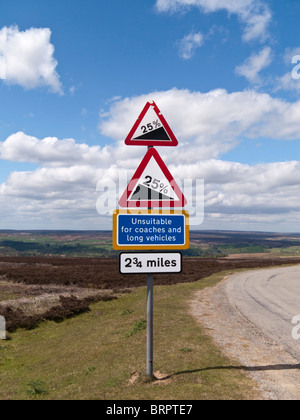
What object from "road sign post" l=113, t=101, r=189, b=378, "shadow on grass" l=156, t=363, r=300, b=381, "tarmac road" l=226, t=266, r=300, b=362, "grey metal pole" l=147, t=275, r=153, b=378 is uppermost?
"road sign post" l=113, t=101, r=189, b=378

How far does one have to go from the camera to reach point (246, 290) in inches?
861

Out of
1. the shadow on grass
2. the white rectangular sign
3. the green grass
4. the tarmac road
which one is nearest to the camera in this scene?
the green grass

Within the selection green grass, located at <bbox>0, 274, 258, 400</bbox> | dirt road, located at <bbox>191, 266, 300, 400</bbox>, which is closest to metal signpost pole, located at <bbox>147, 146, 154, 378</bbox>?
green grass, located at <bbox>0, 274, 258, 400</bbox>

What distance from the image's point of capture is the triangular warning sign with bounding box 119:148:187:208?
5988mm

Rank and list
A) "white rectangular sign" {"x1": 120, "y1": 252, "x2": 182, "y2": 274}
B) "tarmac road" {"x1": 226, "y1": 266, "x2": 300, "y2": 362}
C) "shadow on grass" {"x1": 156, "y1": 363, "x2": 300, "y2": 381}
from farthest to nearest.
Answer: "tarmac road" {"x1": 226, "y1": 266, "x2": 300, "y2": 362}, "shadow on grass" {"x1": 156, "y1": 363, "x2": 300, "y2": 381}, "white rectangular sign" {"x1": 120, "y1": 252, "x2": 182, "y2": 274}

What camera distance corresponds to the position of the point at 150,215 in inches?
241

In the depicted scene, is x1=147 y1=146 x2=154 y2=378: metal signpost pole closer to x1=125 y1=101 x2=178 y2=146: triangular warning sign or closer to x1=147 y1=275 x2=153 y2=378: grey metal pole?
x1=147 y1=275 x2=153 y2=378: grey metal pole

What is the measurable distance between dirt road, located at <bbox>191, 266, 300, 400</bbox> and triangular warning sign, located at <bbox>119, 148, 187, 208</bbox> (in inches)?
153

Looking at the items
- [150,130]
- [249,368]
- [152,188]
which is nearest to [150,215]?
[152,188]

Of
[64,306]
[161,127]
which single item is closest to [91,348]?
[161,127]

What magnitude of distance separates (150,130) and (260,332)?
8.16 meters

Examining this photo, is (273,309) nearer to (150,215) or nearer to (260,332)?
(260,332)

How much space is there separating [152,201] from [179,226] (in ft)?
2.43
